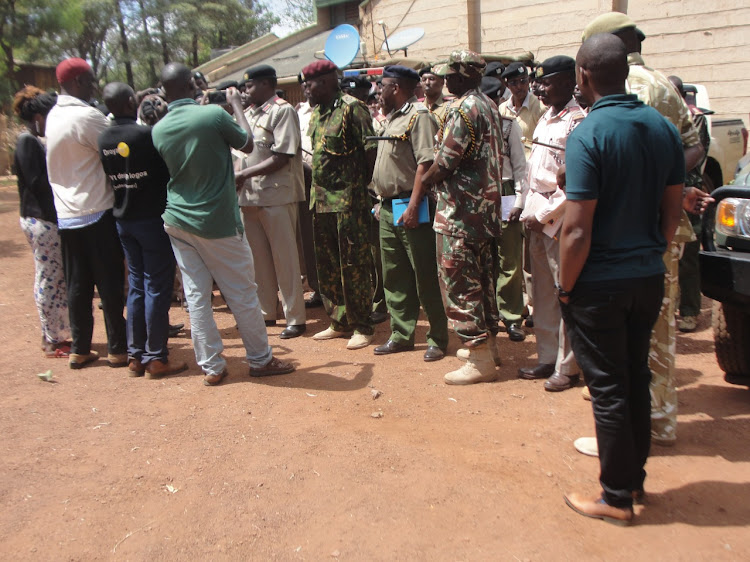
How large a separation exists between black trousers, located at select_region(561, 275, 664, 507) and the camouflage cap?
2.15m

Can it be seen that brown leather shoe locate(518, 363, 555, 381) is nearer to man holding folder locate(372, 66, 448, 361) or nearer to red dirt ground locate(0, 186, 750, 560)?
red dirt ground locate(0, 186, 750, 560)

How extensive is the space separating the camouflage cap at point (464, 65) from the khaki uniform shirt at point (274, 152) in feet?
5.51

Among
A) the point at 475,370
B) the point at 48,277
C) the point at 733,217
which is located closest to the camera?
the point at 733,217

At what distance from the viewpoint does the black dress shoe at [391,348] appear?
18.3 feet

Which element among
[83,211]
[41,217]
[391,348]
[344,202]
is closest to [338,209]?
[344,202]

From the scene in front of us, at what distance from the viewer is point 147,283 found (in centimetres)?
510

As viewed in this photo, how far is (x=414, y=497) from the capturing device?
331 cm

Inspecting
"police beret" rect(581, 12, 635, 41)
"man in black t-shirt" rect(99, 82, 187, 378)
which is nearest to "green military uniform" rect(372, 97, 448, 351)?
"police beret" rect(581, 12, 635, 41)

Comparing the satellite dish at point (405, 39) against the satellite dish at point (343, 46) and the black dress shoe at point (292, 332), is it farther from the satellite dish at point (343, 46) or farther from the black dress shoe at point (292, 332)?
the black dress shoe at point (292, 332)

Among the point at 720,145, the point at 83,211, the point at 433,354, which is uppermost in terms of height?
the point at 720,145

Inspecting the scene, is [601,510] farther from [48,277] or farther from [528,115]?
[48,277]

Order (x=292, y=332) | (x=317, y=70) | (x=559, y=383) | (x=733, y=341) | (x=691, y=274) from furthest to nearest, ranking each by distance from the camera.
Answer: (x=292, y=332) → (x=691, y=274) → (x=317, y=70) → (x=559, y=383) → (x=733, y=341)

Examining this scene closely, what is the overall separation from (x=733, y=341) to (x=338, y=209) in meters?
3.13

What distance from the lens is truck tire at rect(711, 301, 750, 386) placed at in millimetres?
4168
